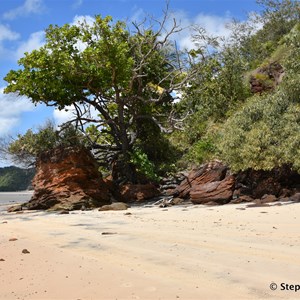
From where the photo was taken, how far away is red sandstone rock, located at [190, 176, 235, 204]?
456 inches

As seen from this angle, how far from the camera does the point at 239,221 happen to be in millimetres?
7672

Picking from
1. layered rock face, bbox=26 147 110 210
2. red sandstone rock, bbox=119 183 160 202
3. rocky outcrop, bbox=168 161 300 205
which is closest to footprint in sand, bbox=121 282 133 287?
rocky outcrop, bbox=168 161 300 205

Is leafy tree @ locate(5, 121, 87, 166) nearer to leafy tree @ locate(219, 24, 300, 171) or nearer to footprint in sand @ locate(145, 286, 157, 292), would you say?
leafy tree @ locate(219, 24, 300, 171)

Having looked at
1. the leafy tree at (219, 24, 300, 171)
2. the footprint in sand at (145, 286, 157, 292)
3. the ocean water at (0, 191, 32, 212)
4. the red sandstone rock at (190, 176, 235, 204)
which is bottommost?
the footprint in sand at (145, 286, 157, 292)

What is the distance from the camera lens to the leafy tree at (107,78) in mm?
15148

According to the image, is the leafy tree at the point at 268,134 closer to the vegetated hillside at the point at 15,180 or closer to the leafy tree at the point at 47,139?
the leafy tree at the point at 47,139

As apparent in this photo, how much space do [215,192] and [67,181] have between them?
6.20 metres

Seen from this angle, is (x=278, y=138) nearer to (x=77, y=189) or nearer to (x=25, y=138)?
(x=77, y=189)

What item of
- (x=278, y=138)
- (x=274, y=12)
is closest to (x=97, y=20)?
(x=278, y=138)

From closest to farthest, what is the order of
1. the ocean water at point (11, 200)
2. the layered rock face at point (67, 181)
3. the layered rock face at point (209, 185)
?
the layered rock face at point (209, 185), the layered rock face at point (67, 181), the ocean water at point (11, 200)

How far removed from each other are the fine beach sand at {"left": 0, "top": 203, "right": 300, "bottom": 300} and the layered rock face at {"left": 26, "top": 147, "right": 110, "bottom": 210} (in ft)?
22.8

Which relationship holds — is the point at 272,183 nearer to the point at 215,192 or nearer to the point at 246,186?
the point at 246,186

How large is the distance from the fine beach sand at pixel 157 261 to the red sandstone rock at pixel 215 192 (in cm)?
369

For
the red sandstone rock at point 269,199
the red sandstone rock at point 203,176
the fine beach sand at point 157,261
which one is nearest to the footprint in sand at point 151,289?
the fine beach sand at point 157,261
